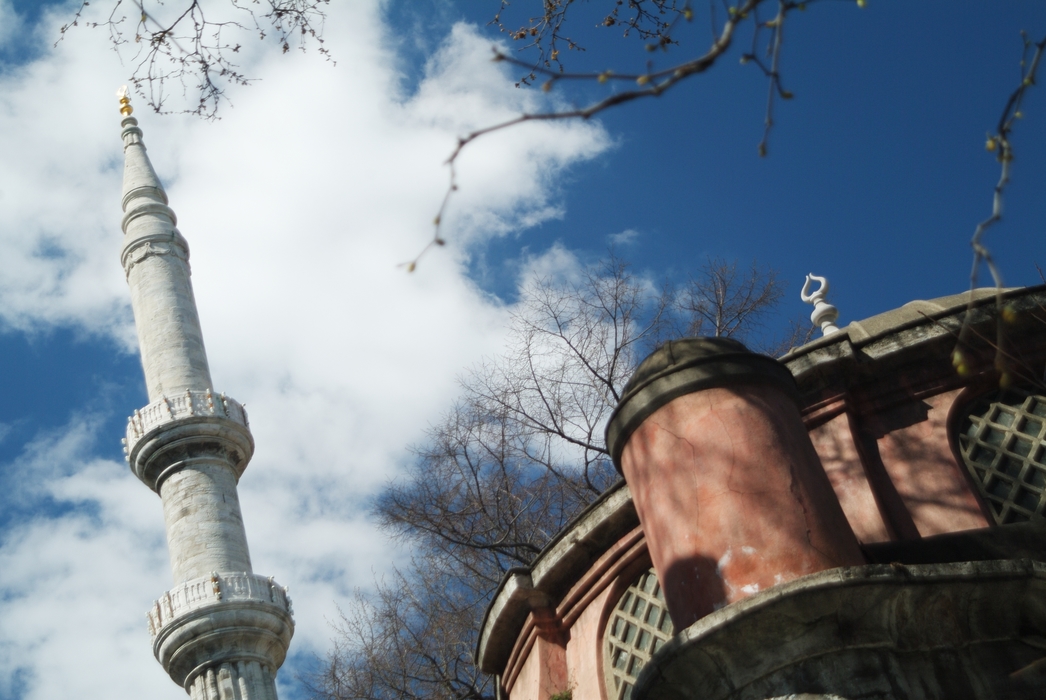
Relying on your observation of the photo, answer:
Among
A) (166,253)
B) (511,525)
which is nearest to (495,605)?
(511,525)

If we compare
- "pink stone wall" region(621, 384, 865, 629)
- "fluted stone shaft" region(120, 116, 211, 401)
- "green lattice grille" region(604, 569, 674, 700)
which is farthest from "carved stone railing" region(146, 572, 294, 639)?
"pink stone wall" region(621, 384, 865, 629)

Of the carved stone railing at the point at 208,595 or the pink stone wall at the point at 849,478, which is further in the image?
the carved stone railing at the point at 208,595

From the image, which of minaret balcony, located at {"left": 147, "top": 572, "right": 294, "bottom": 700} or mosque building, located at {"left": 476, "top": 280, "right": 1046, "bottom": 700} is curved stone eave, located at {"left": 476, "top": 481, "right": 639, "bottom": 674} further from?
minaret balcony, located at {"left": 147, "top": 572, "right": 294, "bottom": 700}

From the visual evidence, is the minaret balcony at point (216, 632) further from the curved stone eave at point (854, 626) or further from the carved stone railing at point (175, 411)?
the curved stone eave at point (854, 626)

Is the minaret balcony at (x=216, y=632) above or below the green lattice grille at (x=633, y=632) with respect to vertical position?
above

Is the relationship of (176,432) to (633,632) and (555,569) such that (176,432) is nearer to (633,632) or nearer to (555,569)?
(555,569)

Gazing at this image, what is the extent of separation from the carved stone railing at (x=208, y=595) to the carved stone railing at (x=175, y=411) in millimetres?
3147

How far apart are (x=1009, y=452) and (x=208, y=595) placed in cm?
1402

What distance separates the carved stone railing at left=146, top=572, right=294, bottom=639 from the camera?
1850 centimetres

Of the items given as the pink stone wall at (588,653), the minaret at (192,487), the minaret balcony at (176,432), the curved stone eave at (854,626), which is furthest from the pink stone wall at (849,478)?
the minaret balcony at (176,432)

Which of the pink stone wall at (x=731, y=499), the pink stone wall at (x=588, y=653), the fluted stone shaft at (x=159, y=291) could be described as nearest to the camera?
the pink stone wall at (x=731, y=499)

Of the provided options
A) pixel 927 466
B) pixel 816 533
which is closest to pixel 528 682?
pixel 927 466

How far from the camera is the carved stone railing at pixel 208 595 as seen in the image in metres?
18.5

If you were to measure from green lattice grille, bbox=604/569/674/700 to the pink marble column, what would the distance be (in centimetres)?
123
